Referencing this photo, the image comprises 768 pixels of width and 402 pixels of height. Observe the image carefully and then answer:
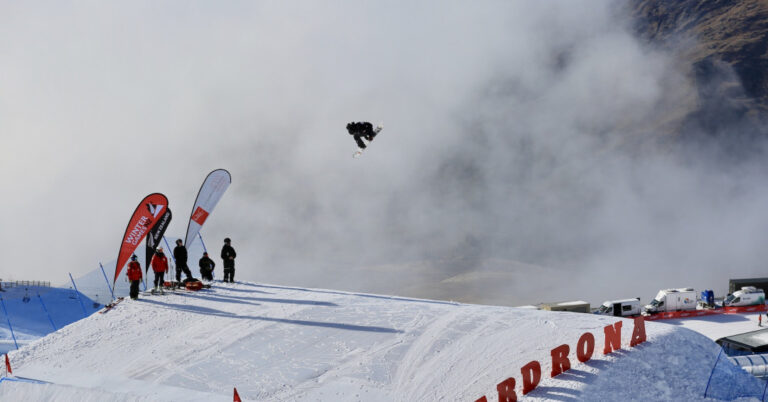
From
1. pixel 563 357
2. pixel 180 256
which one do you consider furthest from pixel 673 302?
pixel 180 256

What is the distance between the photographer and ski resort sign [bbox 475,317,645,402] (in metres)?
8.72

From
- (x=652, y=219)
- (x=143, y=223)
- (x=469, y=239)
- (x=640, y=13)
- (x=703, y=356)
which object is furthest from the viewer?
(x=640, y=13)

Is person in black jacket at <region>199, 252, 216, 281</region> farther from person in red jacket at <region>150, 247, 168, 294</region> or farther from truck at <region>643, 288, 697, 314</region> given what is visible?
truck at <region>643, 288, 697, 314</region>

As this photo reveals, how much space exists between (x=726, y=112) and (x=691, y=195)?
500 inches

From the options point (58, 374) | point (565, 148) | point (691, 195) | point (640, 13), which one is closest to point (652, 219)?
point (691, 195)

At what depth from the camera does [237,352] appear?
1187 centimetres

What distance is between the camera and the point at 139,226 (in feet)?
54.3

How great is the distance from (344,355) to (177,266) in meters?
8.19

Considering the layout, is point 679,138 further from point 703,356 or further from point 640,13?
point 703,356

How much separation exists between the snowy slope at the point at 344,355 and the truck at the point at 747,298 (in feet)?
57.5

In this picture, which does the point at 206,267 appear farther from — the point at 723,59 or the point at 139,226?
the point at 723,59

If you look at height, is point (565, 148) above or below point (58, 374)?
above

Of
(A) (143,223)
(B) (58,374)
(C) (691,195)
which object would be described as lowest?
(B) (58,374)

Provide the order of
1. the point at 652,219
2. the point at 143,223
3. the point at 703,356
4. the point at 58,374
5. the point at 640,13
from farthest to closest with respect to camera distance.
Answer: the point at 640,13
the point at 652,219
the point at 143,223
the point at 58,374
the point at 703,356
